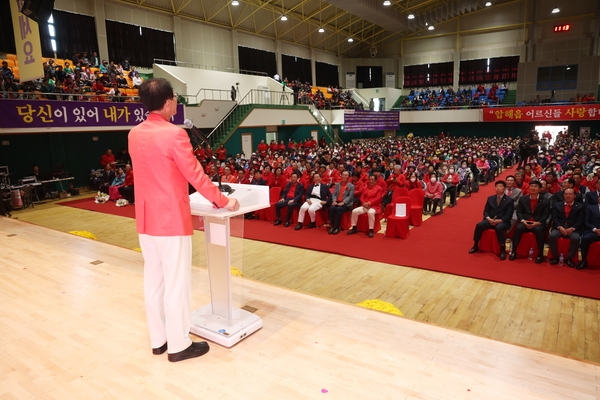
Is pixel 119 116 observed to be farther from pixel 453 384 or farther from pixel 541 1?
pixel 541 1

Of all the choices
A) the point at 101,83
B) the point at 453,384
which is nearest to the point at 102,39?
the point at 101,83

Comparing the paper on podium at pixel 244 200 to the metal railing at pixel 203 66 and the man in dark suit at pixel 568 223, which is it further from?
the metal railing at pixel 203 66

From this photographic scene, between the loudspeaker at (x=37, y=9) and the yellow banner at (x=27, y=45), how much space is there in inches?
12.7

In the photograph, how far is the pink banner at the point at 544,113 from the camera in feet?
71.5

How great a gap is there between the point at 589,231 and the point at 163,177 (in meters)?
5.72

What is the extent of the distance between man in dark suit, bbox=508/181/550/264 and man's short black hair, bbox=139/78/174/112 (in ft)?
17.8

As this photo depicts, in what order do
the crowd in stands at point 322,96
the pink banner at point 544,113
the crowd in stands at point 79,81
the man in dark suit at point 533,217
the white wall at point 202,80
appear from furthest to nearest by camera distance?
the crowd in stands at point 322,96 < the pink banner at point 544,113 < the white wall at point 202,80 < the crowd in stands at point 79,81 < the man in dark suit at point 533,217

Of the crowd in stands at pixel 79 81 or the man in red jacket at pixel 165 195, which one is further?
the crowd in stands at pixel 79 81

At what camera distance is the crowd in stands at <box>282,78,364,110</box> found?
2278 cm

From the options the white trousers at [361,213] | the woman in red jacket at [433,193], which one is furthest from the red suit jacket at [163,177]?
the woman in red jacket at [433,193]

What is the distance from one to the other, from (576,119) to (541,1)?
879 cm

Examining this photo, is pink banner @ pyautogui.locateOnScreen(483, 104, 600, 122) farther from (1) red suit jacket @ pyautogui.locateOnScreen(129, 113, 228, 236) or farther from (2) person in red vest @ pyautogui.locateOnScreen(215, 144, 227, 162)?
(1) red suit jacket @ pyautogui.locateOnScreen(129, 113, 228, 236)

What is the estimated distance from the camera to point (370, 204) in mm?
7633

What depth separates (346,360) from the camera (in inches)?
105
